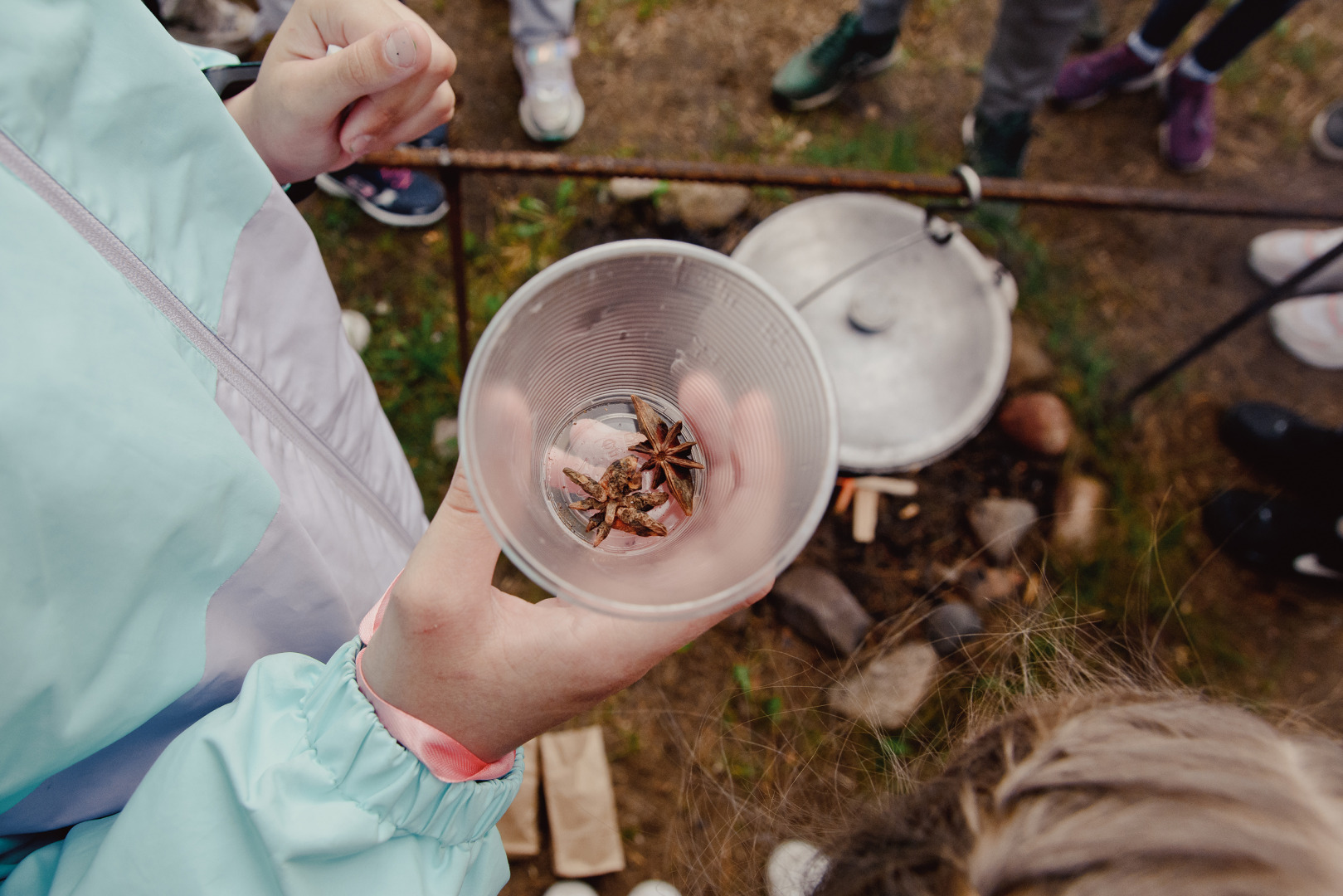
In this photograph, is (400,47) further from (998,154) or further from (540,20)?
(998,154)

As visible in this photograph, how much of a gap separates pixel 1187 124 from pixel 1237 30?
502mm

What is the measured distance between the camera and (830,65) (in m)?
4.02

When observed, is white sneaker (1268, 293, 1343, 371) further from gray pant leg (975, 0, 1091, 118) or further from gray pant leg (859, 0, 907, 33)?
gray pant leg (859, 0, 907, 33)

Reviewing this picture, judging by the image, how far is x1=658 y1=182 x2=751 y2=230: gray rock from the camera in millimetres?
3723

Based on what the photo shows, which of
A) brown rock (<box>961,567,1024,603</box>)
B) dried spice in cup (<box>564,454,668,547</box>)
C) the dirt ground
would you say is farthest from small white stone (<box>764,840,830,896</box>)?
brown rock (<box>961,567,1024,603</box>)

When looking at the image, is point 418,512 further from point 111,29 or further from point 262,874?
point 111,29

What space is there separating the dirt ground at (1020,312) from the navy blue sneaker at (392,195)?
98 millimetres

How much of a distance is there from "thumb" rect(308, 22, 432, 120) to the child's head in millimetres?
1820

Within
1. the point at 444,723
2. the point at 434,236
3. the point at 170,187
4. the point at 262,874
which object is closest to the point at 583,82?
the point at 434,236

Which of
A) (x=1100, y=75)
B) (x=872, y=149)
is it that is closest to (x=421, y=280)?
(x=872, y=149)

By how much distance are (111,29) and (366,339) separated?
2.41 metres

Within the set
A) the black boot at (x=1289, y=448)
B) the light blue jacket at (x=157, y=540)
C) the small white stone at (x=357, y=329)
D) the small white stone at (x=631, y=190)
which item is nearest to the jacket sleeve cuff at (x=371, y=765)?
the light blue jacket at (x=157, y=540)

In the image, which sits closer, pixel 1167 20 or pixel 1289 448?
pixel 1289 448

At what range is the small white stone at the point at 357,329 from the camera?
11.7ft
